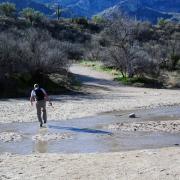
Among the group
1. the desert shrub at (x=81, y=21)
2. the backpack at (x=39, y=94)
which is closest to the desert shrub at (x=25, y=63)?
the backpack at (x=39, y=94)

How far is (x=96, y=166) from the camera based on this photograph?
14.8m

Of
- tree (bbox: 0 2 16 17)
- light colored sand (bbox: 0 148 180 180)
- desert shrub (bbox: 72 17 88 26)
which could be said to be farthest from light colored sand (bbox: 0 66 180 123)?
desert shrub (bbox: 72 17 88 26)

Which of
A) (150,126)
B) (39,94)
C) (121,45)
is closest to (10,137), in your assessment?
(39,94)

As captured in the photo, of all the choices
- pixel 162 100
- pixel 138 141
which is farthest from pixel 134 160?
pixel 162 100

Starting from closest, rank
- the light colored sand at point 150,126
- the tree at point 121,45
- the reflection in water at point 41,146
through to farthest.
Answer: the reflection in water at point 41,146, the light colored sand at point 150,126, the tree at point 121,45

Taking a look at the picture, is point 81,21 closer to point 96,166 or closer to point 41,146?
point 41,146

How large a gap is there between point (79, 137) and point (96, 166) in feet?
19.4

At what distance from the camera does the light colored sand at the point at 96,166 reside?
1356 cm

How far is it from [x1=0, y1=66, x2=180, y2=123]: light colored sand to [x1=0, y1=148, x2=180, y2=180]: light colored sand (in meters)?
9.75

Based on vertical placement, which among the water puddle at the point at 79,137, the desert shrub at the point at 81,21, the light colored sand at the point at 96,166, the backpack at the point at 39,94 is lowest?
the water puddle at the point at 79,137

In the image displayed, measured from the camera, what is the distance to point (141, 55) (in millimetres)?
53281

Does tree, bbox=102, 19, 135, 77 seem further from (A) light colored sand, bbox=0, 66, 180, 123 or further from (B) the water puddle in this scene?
(B) the water puddle

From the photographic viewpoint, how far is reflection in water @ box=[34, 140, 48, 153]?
18.2 m

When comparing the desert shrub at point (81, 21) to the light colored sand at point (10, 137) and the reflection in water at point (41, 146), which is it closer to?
the light colored sand at point (10, 137)
